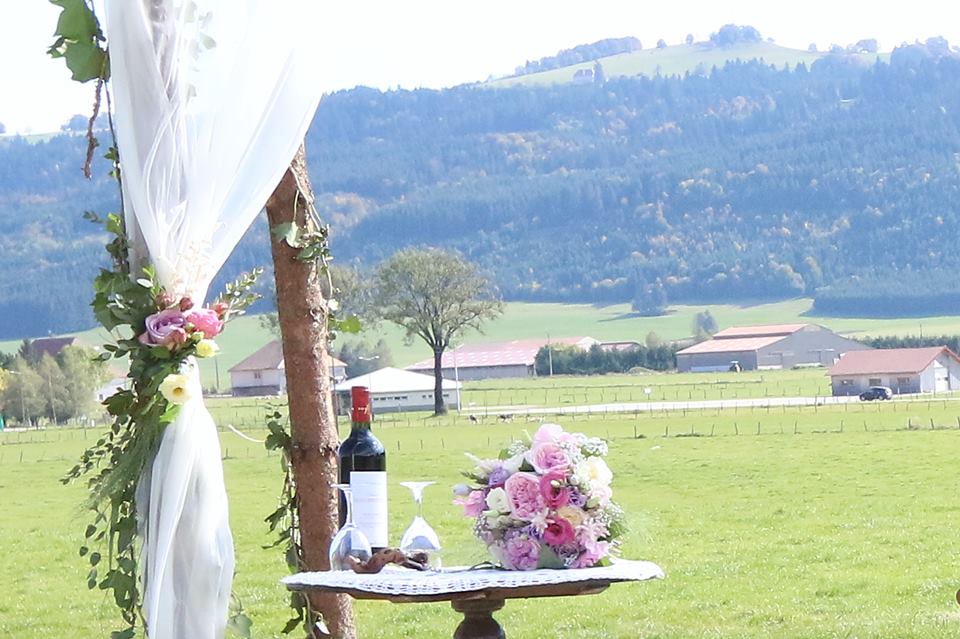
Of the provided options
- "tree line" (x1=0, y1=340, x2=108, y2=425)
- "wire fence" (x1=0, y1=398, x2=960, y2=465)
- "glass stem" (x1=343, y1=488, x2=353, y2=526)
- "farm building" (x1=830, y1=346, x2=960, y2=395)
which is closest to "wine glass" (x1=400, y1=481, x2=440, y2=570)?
"glass stem" (x1=343, y1=488, x2=353, y2=526)

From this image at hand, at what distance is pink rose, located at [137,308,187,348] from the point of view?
5.31 metres

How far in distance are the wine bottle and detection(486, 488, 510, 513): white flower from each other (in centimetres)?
38

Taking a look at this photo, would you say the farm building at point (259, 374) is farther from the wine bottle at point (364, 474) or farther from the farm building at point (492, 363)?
the wine bottle at point (364, 474)

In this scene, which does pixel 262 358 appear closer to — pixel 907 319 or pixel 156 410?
pixel 907 319

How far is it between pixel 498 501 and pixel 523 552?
0.50ft

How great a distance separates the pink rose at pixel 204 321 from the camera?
537 cm

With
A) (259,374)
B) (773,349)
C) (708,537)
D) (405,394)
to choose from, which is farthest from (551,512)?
(773,349)

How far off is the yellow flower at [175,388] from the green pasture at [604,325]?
12213cm

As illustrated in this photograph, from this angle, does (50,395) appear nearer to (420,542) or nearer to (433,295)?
(433,295)

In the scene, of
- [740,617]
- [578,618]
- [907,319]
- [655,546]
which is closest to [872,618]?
[740,617]

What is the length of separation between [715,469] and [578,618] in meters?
16.2

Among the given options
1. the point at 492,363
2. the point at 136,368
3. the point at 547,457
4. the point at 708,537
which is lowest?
the point at 708,537

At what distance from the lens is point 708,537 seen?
16.7m

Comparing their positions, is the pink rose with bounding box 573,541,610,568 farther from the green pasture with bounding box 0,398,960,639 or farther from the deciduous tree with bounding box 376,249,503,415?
the deciduous tree with bounding box 376,249,503,415
